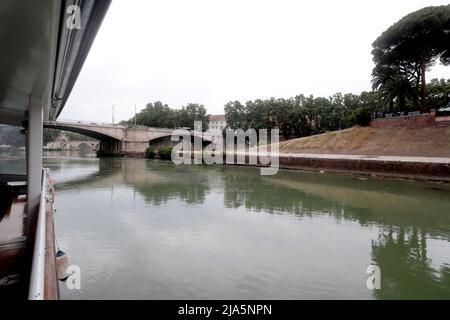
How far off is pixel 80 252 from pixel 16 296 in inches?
124

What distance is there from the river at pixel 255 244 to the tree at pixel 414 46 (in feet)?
57.3

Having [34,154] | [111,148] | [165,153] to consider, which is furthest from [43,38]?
[111,148]

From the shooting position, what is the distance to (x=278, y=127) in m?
50.8

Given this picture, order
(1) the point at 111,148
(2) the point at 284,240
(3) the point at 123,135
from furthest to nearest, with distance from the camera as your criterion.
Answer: (1) the point at 111,148 → (3) the point at 123,135 → (2) the point at 284,240

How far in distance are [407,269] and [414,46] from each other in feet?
90.1

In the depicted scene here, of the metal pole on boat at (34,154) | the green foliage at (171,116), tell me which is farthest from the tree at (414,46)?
the green foliage at (171,116)

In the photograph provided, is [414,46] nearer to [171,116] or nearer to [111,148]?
[111,148]

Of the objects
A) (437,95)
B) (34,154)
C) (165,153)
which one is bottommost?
(34,154)

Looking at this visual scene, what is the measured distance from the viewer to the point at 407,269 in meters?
6.13

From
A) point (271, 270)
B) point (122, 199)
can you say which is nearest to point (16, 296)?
point (271, 270)

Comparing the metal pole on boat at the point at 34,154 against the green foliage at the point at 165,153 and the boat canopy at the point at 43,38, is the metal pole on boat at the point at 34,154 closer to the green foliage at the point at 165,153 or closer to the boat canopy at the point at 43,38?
the boat canopy at the point at 43,38

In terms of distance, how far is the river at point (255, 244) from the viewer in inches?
207

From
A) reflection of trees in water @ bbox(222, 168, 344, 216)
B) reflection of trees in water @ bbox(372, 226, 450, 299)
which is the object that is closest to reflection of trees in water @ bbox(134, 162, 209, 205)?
reflection of trees in water @ bbox(222, 168, 344, 216)

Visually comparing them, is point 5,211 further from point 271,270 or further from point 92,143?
point 92,143
